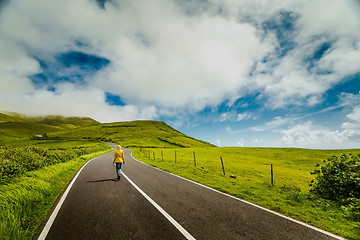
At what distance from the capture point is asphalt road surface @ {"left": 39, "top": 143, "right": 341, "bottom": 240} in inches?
160

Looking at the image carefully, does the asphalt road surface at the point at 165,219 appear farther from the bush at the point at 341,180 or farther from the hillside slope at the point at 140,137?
the hillside slope at the point at 140,137

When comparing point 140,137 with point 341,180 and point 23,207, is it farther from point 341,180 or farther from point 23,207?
point 341,180

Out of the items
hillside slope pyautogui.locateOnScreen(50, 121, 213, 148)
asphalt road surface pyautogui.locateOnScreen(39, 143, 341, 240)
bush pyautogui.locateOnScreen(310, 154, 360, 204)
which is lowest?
asphalt road surface pyautogui.locateOnScreen(39, 143, 341, 240)

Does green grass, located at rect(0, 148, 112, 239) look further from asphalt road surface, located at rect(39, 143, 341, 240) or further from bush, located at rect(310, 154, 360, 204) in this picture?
bush, located at rect(310, 154, 360, 204)

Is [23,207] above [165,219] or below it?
above

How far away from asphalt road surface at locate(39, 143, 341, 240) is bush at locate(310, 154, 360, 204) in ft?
15.2

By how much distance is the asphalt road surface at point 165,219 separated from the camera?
4.07m

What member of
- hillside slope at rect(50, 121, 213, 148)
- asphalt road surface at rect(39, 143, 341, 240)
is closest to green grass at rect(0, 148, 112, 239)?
asphalt road surface at rect(39, 143, 341, 240)

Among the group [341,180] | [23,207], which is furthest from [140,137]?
[341,180]

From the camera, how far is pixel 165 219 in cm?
484

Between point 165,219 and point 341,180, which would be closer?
point 165,219

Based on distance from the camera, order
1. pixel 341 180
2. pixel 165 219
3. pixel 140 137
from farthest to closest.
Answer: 1. pixel 140 137
2. pixel 341 180
3. pixel 165 219

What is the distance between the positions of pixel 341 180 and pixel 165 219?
29.7 ft

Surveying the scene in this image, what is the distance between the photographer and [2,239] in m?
3.26
